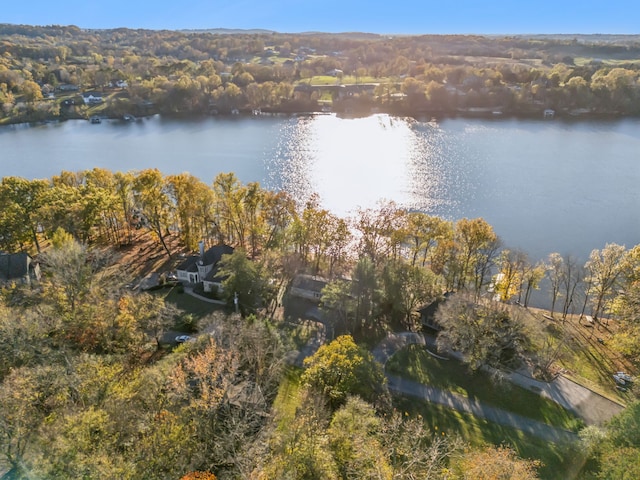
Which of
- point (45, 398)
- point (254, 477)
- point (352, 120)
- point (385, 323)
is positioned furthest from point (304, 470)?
point (352, 120)

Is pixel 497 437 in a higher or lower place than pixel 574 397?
lower

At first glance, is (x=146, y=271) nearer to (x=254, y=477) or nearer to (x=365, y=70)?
(x=254, y=477)

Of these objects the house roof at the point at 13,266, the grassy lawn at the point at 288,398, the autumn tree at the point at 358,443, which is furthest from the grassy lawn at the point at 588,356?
the house roof at the point at 13,266

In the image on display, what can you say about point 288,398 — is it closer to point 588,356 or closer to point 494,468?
point 494,468

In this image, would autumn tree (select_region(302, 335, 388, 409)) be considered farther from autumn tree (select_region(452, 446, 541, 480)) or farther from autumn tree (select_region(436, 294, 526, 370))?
autumn tree (select_region(436, 294, 526, 370))

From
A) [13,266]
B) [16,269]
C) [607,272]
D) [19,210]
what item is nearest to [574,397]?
[607,272]

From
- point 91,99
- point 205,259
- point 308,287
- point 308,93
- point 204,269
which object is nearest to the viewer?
point 308,287

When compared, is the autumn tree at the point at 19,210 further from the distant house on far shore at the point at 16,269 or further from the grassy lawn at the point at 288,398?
the grassy lawn at the point at 288,398
